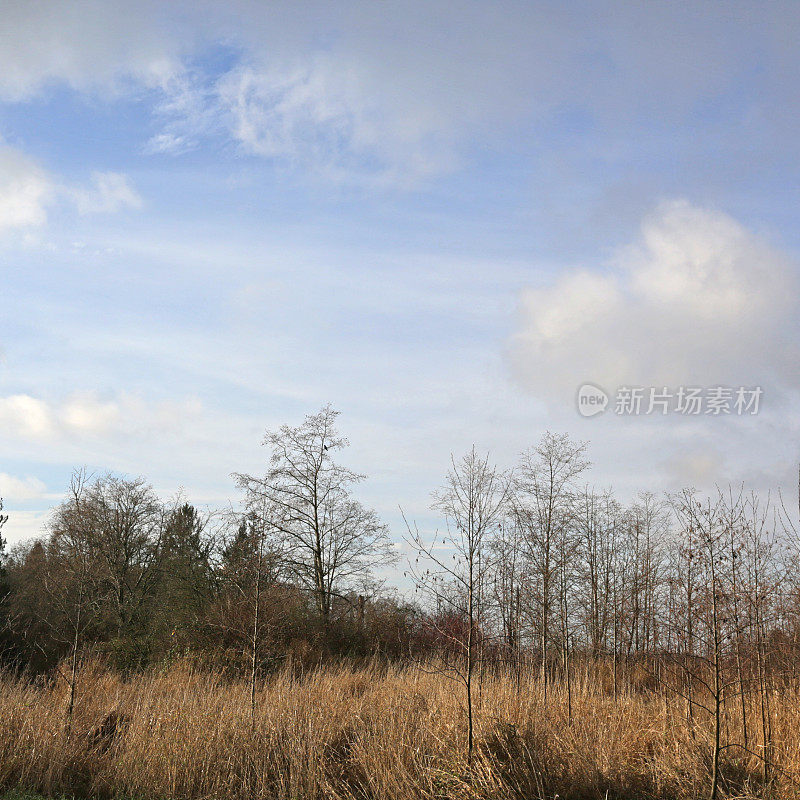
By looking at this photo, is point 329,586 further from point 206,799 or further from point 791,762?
point 791,762

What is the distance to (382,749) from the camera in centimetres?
833

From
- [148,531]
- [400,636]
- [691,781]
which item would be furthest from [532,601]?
[148,531]

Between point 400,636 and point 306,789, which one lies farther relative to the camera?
point 400,636

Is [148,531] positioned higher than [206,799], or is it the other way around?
[148,531]

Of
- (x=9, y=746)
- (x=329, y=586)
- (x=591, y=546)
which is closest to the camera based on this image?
(x=9, y=746)

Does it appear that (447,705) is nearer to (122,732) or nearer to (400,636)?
(122,732)

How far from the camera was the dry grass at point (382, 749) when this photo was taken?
7.91 m

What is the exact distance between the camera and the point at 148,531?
3027 centimetres

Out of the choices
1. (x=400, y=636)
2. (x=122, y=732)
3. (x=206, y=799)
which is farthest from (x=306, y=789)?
(x=400, y=636)

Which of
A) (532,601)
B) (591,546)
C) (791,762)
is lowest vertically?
(791,762)

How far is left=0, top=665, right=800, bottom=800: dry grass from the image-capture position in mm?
7914

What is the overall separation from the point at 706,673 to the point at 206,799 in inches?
336

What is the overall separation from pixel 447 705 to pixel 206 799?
3.26 metres

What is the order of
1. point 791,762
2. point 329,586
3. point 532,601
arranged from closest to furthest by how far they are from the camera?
point 791,762 → point 532,601 → point 329,586
